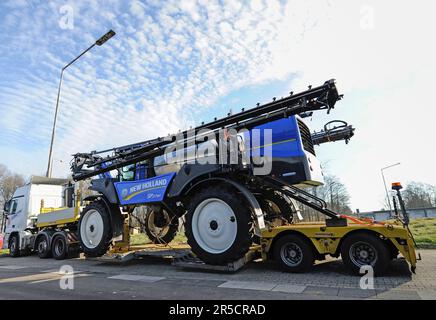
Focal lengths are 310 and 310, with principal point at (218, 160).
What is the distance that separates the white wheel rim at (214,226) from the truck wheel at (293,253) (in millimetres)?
1117

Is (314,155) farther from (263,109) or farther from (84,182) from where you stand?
(84,182)

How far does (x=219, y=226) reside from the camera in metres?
7.93

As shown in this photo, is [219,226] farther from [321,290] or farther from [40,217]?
[40,217]

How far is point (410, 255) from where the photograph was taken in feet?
19.7

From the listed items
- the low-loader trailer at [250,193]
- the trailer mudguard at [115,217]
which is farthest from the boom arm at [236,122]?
the trailer mudguard at [115,217]

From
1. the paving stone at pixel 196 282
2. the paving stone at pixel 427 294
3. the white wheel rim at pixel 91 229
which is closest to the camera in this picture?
the paving stone at pixel 427 294

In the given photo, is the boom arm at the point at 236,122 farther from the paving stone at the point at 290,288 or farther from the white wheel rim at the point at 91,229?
the paving stone at the point at 290,288

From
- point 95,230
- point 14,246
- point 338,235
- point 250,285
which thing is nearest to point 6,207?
point 14,246

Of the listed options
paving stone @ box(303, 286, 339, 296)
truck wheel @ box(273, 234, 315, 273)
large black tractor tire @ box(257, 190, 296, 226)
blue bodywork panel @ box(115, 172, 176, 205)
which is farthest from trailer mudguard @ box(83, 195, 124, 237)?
paving stone @ box(303, 286, 339, 296)

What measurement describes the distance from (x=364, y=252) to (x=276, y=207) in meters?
3.65

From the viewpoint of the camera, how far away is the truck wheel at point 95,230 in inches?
410

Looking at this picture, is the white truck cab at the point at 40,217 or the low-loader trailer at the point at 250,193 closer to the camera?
the low-loader trailer at the point at 250,193
